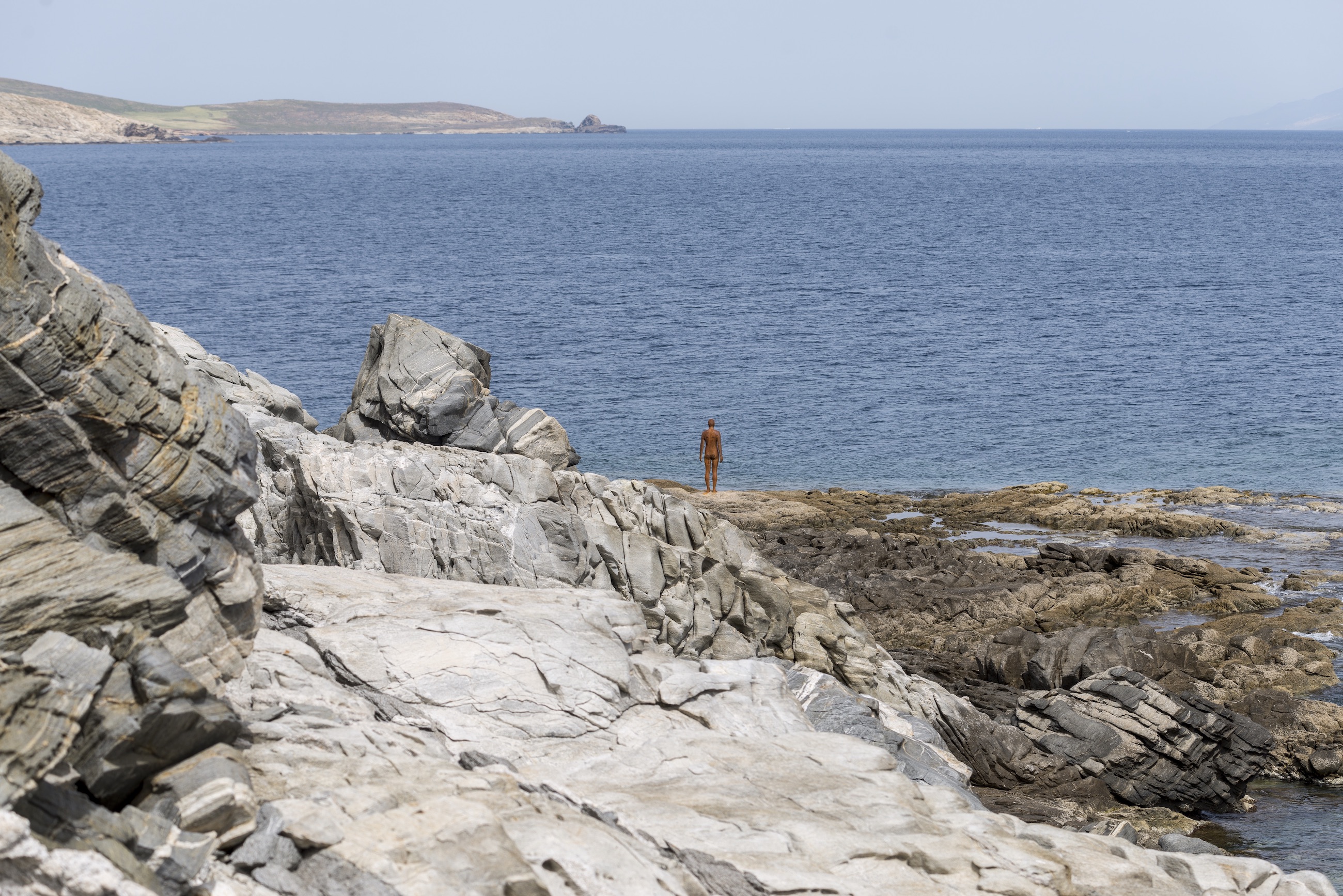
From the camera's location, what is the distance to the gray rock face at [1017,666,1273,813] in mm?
20016

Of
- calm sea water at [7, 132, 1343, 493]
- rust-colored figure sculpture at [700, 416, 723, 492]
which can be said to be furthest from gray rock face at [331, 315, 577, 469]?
calm sea water at [7, 132, 1343, 493]

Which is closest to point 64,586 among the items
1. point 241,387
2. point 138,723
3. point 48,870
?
point 138,723

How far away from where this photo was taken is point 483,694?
1388cm

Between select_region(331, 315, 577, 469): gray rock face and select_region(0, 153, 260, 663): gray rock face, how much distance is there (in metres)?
14.9

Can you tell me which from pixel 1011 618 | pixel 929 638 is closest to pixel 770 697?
pixel 929 638

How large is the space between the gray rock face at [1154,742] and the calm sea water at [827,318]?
797 inches

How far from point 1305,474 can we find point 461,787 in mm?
39158

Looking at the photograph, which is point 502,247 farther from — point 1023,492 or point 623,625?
point 623,625

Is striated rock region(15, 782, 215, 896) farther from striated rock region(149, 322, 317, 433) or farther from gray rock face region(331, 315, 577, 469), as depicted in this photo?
gray rock face region(331, 315, 577, 469)

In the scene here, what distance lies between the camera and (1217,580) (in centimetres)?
2978

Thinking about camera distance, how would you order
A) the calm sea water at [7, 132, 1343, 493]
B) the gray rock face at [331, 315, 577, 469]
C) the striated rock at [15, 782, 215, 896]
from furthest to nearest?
1. the calm sea water at [7, 132, 1343, 493]
2. the gray rock face at [331, 315, 577, 469]
3. the striated rock at [15, 782, 215, 896]

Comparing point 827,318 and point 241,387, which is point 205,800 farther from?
point 827,318

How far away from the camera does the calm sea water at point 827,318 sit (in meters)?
44.8

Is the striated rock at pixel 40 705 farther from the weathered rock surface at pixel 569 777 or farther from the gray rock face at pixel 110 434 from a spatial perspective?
the weathered rock surface at pixel 569 777
